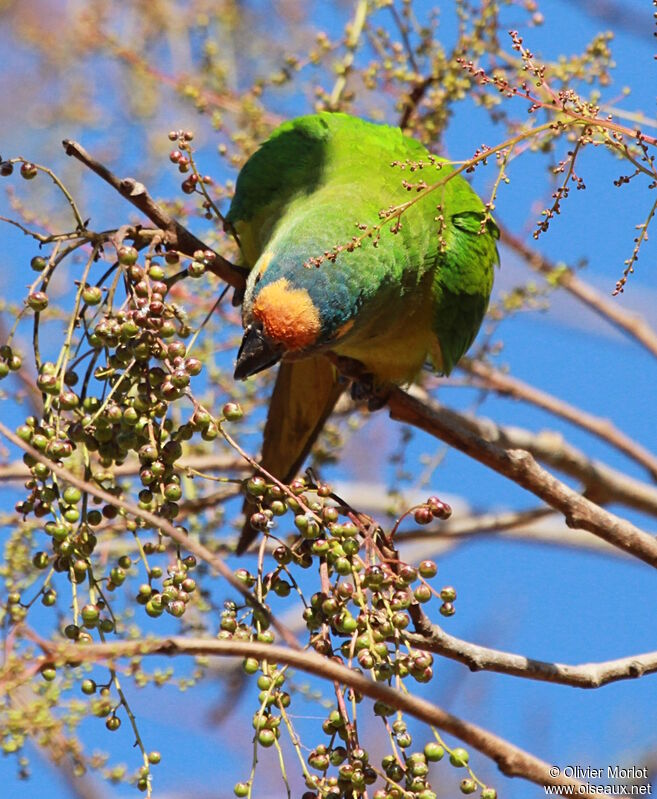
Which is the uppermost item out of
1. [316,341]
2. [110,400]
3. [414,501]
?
[414,501]

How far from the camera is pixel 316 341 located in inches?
114

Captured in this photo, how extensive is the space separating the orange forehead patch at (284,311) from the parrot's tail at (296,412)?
0.80 meters

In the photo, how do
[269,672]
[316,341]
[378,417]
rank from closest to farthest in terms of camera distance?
[269,672]
[316,341]
[378,417]

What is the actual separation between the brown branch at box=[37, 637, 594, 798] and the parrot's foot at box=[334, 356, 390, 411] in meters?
2.05

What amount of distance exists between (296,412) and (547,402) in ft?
3.61

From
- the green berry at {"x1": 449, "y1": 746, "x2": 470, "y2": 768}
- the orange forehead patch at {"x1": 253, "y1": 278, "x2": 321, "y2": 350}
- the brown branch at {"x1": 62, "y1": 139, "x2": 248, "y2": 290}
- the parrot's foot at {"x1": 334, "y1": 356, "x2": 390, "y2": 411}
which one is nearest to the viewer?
the green berry at {"x1": 449, "y1": 746, "x2": 470, "y2": 768}

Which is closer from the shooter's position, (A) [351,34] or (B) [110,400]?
(B) [110,400]

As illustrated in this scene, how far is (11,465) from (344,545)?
2013mm

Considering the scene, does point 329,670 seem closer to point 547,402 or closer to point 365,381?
point 365,381

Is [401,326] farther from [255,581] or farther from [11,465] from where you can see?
[255,581]

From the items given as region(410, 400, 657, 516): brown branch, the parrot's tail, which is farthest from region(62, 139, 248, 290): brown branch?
region(410, 400, 657, 516): brown branch

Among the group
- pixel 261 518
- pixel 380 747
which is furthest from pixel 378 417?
pixel 261 518

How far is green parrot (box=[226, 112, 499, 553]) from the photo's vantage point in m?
2.82

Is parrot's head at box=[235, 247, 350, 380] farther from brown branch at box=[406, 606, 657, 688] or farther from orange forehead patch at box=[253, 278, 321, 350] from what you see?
brown branch at box=[406, 606, 657, 688]
